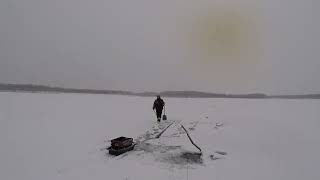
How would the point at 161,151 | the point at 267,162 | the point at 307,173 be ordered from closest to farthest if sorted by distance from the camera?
the point at 307,173 → the point at 267,162 → the point at 161,151

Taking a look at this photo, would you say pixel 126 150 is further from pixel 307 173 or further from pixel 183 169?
pixel 307 173

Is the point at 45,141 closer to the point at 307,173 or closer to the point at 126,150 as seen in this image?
the point at 126,150

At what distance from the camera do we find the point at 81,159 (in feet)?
33.5

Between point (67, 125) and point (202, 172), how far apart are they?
1014 cm

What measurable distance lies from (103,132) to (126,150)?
14.5 ft

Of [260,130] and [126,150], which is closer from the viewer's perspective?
[126,150]

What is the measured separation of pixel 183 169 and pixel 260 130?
33.1ft

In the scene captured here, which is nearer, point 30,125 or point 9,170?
point 9,170

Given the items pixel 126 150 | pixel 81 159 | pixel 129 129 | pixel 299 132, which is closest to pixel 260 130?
pixel 299 132

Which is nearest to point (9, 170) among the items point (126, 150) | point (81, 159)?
point (81, 159)

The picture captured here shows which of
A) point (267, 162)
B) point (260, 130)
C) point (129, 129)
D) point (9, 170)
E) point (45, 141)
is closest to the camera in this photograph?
point (9, 170)

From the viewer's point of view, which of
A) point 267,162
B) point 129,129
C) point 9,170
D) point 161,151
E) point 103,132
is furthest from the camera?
point 129,129

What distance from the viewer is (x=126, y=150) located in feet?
37.0

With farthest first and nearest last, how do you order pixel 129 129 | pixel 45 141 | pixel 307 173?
pixel 129 129, pixel 45 141, pixel 307 173
